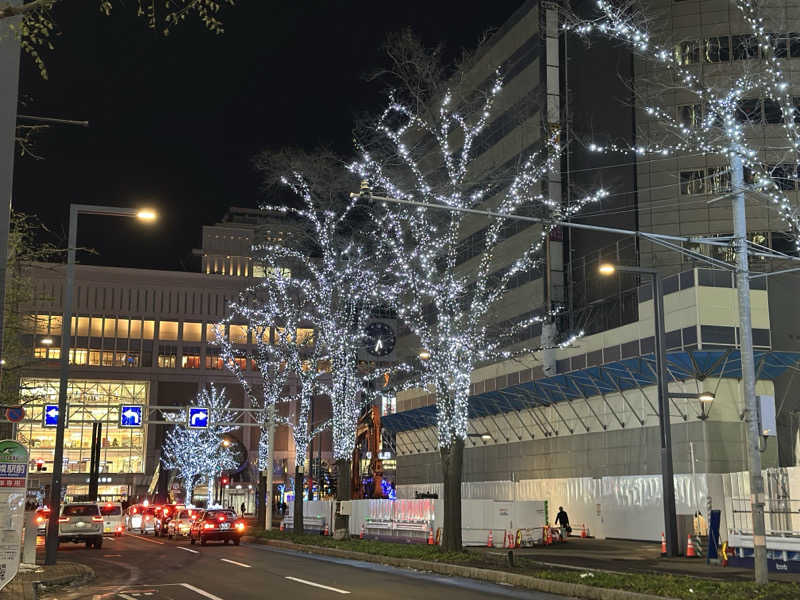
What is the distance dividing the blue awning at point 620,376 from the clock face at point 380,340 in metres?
11.9

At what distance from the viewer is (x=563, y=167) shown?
50.2 m

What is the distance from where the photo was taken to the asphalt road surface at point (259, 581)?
17.4 metres

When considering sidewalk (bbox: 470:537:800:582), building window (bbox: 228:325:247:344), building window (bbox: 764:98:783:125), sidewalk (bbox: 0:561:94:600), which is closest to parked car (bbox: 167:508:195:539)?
sidewalk (bbox: 470:537:800:582)

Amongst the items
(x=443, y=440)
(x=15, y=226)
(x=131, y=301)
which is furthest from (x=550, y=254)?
(x=131, y=301)

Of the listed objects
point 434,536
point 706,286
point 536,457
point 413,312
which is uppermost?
point 706,286

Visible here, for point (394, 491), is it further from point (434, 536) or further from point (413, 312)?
point (413, 312)

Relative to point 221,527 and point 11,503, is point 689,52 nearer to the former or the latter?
point 221,527

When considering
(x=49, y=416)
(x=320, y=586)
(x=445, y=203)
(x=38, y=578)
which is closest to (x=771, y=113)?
(x=445, y=203)

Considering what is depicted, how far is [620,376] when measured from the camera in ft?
133

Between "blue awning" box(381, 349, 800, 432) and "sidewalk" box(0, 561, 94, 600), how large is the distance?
923 inches

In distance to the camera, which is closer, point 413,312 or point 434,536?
point 413,312

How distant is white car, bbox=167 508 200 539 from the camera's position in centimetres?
4244

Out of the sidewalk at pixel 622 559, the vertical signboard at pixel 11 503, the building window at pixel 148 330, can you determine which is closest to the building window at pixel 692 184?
the sidewalk at pixel 622 559

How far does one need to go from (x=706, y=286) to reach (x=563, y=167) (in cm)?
1606
